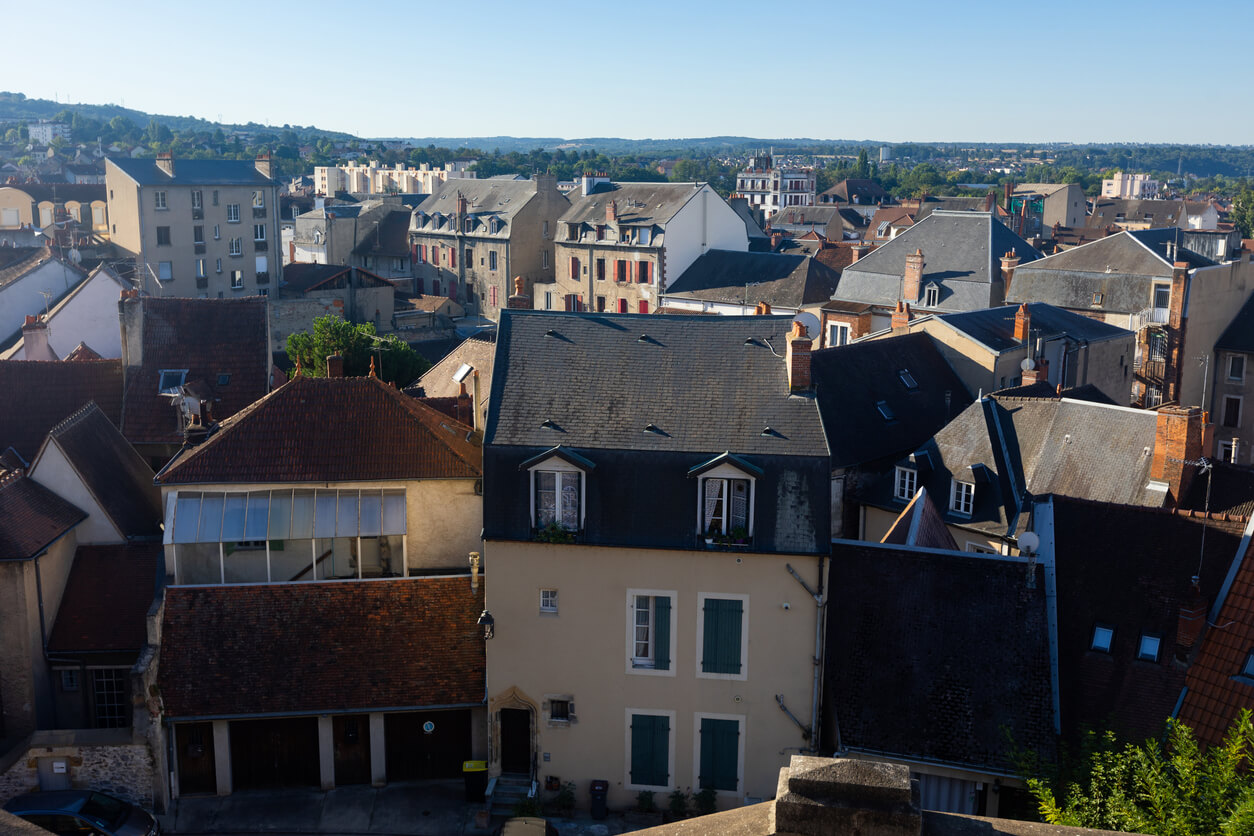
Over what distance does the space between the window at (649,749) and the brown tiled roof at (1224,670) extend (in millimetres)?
9219

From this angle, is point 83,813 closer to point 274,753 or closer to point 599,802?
point 274,753

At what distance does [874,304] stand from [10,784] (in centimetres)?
4500

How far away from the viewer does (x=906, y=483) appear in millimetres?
31844

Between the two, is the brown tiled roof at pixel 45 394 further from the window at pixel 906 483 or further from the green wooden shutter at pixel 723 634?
the window at pixel 906 483

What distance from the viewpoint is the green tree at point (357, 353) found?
4525cm

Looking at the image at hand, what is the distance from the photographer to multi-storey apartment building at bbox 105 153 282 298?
6838cm

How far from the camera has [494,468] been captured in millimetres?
21047

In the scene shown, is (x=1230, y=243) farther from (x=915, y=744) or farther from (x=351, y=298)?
(x=915, y=744)

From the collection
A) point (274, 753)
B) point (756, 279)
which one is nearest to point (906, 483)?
point (274, 753)

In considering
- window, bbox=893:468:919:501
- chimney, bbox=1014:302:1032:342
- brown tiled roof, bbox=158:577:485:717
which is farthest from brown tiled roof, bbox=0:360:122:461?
chimney, bbox=1014:302:1032:342

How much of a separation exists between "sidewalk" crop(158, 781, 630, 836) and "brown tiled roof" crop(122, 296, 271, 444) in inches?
604

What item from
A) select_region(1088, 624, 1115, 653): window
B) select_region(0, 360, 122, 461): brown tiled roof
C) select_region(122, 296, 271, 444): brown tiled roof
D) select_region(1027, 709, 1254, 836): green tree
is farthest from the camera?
select_region(122, 296, 271, 444): brown tiled roof

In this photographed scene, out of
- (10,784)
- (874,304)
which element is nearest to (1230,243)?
(874,304)

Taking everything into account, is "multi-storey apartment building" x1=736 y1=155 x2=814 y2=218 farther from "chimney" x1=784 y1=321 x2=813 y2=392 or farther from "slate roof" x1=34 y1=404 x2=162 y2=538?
"chimney" x1=784 y1=321 x2=813 y2=392
